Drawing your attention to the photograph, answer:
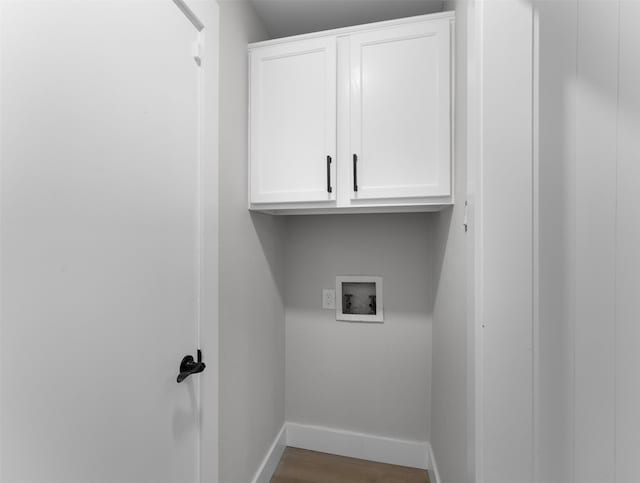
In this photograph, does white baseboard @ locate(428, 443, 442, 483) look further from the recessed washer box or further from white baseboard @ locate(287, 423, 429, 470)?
the recessed washer box

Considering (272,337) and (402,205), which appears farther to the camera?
(272,337)

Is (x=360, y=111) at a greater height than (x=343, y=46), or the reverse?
(x=343, y=46)

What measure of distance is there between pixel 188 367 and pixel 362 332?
3.53 ft

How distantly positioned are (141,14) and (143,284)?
73cm

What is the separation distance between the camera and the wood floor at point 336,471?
1495mm

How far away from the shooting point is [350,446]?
1.67 meters

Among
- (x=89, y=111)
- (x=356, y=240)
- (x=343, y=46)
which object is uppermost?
(x=343, y=46)

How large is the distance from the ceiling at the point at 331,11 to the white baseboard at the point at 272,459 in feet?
7.67

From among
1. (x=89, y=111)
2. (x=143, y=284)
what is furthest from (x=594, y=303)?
(x=89, y=111)

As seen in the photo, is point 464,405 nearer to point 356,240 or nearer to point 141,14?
point 356,240

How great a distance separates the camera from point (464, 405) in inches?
34.5

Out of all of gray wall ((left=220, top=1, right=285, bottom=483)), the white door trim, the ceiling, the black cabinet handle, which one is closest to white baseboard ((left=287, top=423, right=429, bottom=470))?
gray wall ((left=220, top=1, right=285, bottom=483))

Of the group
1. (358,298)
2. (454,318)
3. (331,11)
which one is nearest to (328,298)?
(358,298)

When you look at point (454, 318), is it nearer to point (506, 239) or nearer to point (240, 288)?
point (506, 239)
